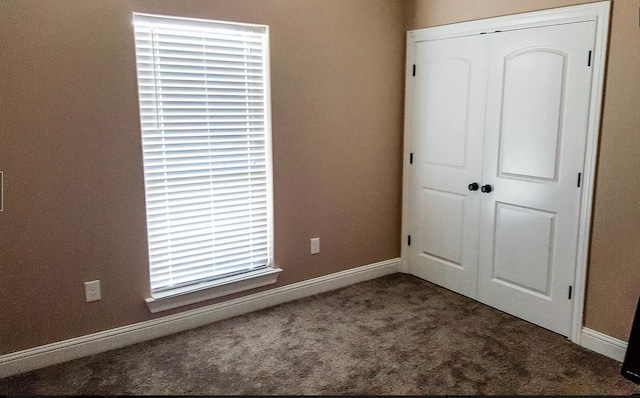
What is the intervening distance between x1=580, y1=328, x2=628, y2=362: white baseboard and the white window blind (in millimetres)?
2087

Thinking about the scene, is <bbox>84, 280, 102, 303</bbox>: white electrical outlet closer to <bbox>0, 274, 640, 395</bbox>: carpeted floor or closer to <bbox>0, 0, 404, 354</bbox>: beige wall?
<bbox>0, 0, 404, 354</bbox>: beige wall

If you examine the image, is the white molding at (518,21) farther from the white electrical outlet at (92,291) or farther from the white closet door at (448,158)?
the white electrical outlet at (92,291)

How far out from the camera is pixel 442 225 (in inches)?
153

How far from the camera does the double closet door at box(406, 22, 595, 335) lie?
3.01 m

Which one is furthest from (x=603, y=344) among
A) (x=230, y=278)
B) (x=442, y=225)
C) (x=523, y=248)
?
(x=230, y=278)

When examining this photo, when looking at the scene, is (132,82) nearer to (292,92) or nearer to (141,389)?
(292,92)

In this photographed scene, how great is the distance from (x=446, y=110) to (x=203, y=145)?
1769mm

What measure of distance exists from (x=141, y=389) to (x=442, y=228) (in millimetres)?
2383

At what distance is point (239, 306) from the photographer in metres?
3.45

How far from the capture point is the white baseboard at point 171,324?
274cm

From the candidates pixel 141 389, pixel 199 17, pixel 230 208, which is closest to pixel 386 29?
pixel 199 17

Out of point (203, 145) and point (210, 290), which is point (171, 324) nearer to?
point (210, 290)

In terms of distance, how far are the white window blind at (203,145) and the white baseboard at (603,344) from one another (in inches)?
82.2

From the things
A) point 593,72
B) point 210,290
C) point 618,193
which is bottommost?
point 210,290
